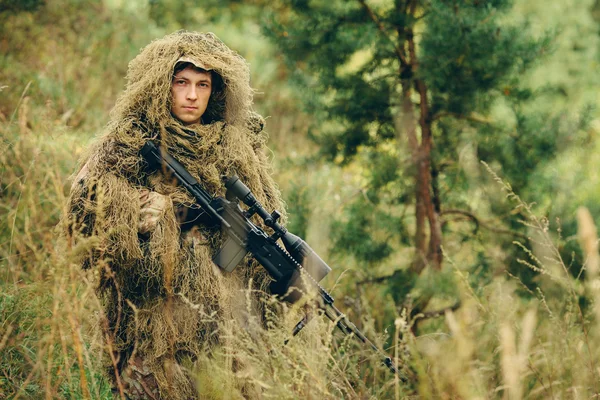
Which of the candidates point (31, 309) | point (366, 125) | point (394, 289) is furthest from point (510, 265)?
point (31, 309)

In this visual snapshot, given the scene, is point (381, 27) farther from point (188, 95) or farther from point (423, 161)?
point (188, 95)

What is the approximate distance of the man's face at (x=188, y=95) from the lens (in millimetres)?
2795

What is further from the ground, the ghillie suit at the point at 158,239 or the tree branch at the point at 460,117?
the tree branch at the point at 460,117

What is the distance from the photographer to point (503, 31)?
395 centimetres

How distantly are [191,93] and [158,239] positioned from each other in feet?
2.38

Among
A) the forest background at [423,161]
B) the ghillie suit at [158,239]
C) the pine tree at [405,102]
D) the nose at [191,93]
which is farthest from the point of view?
the pine tree at [405,102]

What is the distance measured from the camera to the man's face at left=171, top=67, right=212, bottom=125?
2795 millimetres

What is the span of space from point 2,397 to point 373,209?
9.17 feet

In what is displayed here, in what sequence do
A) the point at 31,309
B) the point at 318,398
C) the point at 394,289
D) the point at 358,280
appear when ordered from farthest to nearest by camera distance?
the point at 358,280
the point at 394,289
the point at 31,309
the point at 318,398

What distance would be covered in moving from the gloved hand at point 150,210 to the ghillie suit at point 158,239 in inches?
0.5

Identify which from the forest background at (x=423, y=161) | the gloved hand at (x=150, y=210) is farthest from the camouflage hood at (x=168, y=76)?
the forest background at (x=423, y=161)

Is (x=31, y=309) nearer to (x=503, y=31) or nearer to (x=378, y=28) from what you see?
(x=378, y=28)

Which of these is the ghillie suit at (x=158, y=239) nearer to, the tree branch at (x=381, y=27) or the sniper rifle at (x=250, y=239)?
the sniper rifle at (x=250, y=239)

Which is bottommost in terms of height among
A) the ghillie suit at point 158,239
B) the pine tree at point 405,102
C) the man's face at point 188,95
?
the ghillie suit at point 158,239
